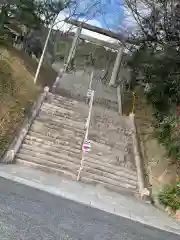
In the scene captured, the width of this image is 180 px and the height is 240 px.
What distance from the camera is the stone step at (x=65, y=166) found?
16.1m

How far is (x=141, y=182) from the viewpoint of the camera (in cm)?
1669

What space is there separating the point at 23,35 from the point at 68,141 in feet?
63.2

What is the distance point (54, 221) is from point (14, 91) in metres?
13.3

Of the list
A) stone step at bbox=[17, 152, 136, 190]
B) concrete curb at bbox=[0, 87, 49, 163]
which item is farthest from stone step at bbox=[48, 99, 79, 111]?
stone step at bbox=[17, 152, 136, 190]

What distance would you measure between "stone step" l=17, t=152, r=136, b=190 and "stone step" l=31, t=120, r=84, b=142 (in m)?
2.17

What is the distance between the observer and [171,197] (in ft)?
47.7

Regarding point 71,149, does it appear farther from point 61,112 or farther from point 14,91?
point 14,91

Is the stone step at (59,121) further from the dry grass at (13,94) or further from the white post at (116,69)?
the white post at (116,69)

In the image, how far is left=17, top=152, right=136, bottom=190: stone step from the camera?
1606 centimetres

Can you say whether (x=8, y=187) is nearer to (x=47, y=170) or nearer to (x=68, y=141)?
(x=47, y=170)

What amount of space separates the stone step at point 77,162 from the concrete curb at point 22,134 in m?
0.34

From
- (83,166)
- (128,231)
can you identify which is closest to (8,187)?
(128,231)

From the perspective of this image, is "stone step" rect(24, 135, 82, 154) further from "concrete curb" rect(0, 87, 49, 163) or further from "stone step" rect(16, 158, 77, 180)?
"stone step" rect(16, 158, 77, 180)

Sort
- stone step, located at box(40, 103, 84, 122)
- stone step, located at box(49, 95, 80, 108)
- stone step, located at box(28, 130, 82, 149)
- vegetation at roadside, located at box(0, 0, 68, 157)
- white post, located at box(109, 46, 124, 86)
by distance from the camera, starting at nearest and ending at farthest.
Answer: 1. vegetation at roadside, located at box(0, 0, 68, 157)
2. stone step, located at box(28, 130, 82, 149)
3. stone step, located at box(40, 103, 84, 122)
4. stone step, located at box(49, 95, 80, 108)
5. white post, located at box(109, 46, 124, 86)
